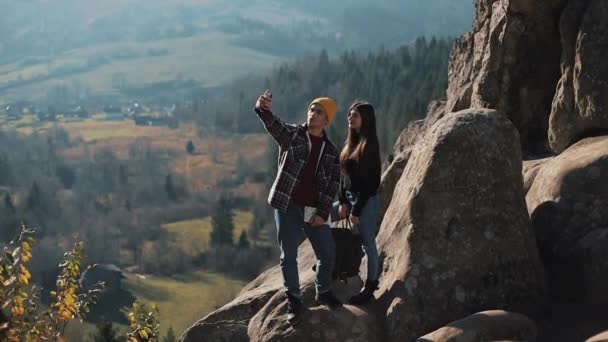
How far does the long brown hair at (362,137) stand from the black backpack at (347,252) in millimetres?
1259

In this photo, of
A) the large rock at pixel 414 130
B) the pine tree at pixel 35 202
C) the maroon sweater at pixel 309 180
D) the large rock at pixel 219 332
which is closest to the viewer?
the maroon sweater at pixel 309 180

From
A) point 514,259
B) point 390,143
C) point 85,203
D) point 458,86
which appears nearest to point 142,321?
point 514,259

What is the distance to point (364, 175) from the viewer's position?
1370 centimetres

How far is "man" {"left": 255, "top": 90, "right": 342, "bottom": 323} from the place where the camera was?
43.3 feet

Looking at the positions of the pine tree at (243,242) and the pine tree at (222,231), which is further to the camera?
the pine tree at (222,231)

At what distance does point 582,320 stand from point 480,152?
367 cm

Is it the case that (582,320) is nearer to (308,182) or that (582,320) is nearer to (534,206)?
(534,206)

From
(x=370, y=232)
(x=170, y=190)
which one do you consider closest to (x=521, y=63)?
(x=370, y=232)

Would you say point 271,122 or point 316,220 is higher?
point 271,122

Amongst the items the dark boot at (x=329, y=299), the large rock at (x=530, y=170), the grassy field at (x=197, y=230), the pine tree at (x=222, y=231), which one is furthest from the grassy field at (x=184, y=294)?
the dark boot at (x=329, y=299)

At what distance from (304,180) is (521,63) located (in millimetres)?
10005

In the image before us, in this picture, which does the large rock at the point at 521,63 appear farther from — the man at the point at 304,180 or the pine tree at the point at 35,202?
the pine tree at the point at 35,202

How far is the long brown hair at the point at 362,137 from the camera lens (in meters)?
13.8

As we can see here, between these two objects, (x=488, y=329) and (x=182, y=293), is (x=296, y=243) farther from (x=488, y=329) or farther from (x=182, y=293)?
(x=182, y=293)
